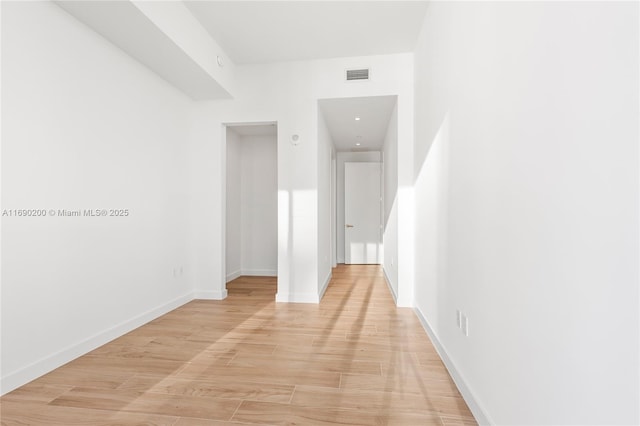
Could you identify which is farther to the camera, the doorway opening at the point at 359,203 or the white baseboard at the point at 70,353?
the doorway opening at the point at 359,203

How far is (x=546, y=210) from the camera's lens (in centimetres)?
101

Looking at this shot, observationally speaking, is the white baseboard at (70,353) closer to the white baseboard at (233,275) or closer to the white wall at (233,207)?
the white baseboard at (233,275)

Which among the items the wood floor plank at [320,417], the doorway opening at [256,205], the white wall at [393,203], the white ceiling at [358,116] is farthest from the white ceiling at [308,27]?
the wood floor plank at [320,417]

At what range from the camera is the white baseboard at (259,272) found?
212 inches

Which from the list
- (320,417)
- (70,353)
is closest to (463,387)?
Result: (320,417)

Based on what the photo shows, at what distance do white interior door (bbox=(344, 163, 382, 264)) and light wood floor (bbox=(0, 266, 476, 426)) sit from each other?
352cm

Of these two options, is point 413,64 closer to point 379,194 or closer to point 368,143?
point 368,143

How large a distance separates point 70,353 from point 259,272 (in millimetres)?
3299

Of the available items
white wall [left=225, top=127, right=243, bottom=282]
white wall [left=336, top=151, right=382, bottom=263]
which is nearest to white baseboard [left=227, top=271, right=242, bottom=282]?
white wall [left=225, top=127, right=243, bottom=282]

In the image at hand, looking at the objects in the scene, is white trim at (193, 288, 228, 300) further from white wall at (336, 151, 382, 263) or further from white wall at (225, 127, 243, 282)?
white wall at (336, 151, 382, 263)

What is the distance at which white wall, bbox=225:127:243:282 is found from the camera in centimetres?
498

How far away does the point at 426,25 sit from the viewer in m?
2.87

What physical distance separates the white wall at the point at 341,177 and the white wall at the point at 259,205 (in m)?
1.88

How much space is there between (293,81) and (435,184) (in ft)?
7.52
